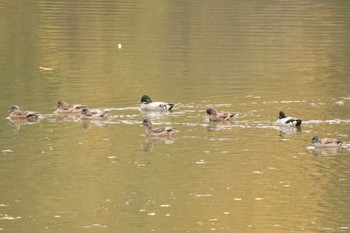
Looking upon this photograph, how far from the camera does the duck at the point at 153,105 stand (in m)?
27.6

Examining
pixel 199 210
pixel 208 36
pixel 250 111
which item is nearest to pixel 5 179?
pixel 199 210

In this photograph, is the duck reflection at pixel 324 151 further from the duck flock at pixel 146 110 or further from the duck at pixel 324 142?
the duck flock at pixel 146 110

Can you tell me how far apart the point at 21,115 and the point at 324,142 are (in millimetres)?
6836

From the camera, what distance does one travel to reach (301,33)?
44.7 m

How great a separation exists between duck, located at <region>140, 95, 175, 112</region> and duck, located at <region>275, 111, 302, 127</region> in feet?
9.14

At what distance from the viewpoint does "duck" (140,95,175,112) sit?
2756 cm

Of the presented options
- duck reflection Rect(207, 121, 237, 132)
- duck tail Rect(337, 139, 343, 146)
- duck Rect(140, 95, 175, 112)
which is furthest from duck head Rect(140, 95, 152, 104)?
duck tail Rect(337, 139, 343, 146)

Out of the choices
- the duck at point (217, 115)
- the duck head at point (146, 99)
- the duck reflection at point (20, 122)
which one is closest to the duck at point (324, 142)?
the duck at point (217, 115)

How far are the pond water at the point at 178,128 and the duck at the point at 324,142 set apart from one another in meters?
0.15

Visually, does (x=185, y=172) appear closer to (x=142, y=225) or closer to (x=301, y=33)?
(x=142, y=225)

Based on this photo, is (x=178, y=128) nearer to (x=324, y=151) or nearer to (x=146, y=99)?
(x=146, y=99)

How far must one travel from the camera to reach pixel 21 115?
26.6 metres

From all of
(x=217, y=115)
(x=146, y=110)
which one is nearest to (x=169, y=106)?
(x=146, y=110)

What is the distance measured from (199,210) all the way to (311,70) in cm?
1602
